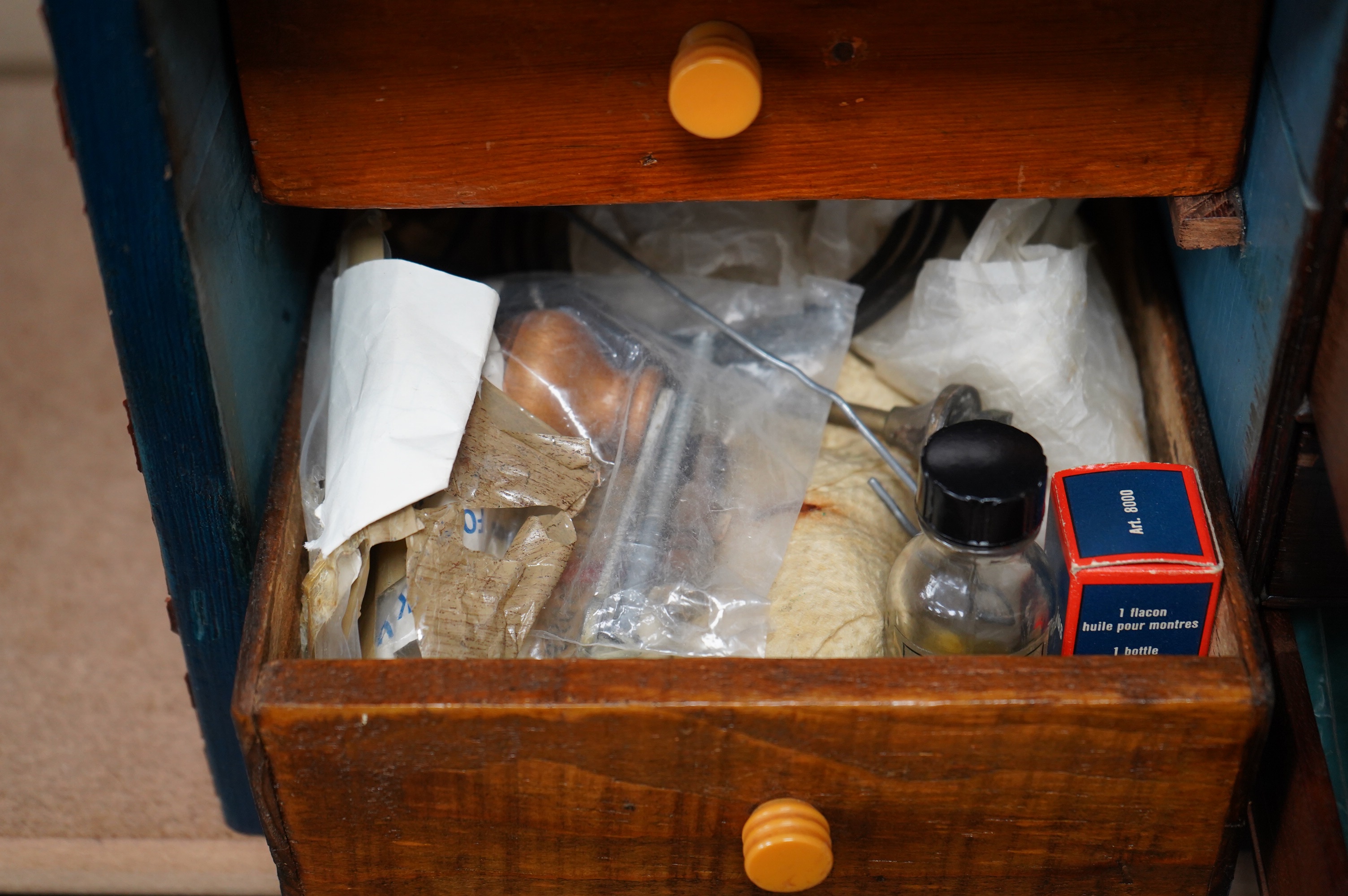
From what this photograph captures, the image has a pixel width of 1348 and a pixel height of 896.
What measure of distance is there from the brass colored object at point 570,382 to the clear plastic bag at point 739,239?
0.11 metres

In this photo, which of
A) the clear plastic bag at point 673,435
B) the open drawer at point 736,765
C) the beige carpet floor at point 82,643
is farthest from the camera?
the beige carpet floor at point 82,643

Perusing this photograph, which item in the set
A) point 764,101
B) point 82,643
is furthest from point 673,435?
point 82,643

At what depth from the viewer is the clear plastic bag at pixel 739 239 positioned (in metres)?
0.67

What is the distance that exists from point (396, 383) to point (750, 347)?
7.6 inches

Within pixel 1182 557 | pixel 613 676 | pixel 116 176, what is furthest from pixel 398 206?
pixel 1182 557

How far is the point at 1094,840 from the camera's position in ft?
1.40

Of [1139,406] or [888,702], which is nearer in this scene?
[888,702]

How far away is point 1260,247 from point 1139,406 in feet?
0.48

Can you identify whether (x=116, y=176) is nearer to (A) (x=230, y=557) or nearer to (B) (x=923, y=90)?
(A) (x=230, y=557)

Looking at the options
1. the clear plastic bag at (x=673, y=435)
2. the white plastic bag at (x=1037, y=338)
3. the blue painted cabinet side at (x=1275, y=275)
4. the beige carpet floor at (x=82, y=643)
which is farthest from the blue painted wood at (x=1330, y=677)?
the beige carpet floor at (x=82, y=643)

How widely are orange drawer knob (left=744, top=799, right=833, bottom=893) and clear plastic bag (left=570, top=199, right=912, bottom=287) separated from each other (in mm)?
330

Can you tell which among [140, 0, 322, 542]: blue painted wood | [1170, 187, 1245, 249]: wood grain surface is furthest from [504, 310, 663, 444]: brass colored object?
[1170, 187, 1245, 249]: wood grain surface

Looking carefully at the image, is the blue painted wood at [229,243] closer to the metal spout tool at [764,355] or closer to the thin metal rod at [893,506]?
the metal spout tool at [764,355]

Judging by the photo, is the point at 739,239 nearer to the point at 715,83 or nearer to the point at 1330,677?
the point at 715,83
